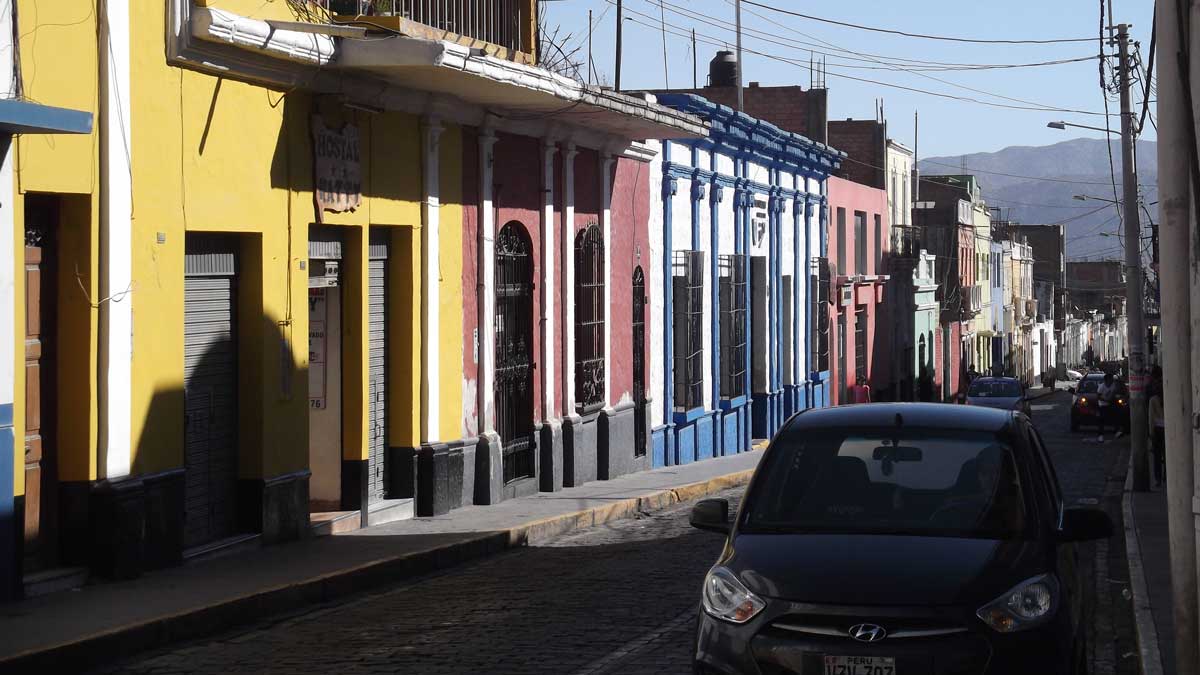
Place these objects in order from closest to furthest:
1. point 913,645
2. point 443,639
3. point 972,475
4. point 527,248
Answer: point 913,645, point 972,475, point 443,639, point 527,248

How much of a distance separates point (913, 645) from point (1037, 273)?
344 feet

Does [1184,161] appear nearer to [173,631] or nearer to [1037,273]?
[173,631]

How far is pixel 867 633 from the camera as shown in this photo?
20.6ft

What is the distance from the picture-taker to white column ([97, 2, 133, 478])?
1116cm

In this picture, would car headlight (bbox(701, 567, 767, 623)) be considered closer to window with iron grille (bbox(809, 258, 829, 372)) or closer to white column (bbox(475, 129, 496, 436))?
white column (bbox(475, 129, 496, 436))

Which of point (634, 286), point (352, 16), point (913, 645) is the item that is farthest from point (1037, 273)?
point (913, 645)

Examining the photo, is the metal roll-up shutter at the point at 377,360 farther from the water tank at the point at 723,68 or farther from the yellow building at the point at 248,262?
the water tank at the point at 723,68

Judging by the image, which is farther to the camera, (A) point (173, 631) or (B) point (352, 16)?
(B) point (352, 16)

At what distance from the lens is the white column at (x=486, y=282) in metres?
17.5

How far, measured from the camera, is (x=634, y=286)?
23266 mm

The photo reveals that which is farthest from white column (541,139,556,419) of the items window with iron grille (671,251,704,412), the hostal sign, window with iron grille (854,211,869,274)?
window with iron grille (854,211,869,274)

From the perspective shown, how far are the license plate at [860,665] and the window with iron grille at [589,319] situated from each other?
1467 cm

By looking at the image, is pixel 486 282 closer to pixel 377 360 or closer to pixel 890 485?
pixel 377 360

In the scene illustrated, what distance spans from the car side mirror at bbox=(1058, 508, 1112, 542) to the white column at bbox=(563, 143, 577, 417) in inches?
511
